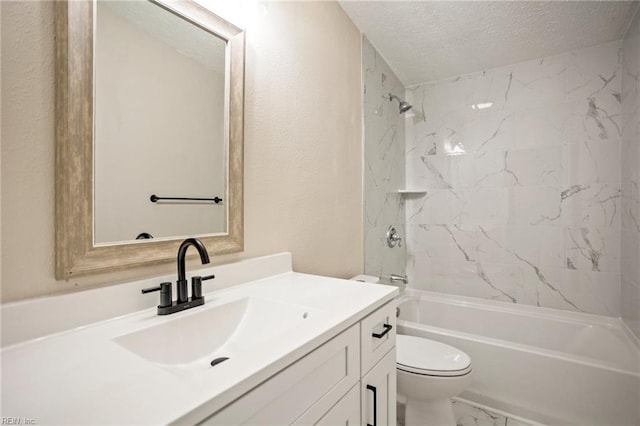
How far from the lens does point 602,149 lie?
2082 mm

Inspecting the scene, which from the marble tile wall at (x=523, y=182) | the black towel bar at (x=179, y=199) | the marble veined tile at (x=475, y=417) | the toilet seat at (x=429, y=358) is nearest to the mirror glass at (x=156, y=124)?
the black towel bar at (x=179, y=199)

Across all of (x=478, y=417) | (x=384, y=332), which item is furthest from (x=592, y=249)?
(x=384, y=332)

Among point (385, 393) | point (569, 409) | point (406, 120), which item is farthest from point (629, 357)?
point (406, 120)

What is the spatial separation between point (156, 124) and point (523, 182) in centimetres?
250

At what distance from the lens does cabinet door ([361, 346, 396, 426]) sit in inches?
34.6

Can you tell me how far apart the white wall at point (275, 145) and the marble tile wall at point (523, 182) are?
1034 millimetres

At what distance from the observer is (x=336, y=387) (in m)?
0.74

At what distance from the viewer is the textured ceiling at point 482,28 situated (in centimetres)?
171

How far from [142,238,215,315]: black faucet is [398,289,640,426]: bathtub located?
1.54m

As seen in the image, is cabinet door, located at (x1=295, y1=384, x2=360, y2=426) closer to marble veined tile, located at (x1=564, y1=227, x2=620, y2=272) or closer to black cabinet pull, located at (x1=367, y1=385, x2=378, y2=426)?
black cabinet pull, located at (x1=367, y1=385, x2=378, y2=426)

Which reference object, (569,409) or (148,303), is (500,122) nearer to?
(569,409)

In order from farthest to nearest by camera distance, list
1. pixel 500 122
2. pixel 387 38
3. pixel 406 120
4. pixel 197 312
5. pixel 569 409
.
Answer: pixel 406 120, pixel 500 122, pixel 387 38, pixel 569 409, pixel 197 312

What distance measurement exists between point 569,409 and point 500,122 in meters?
1.94

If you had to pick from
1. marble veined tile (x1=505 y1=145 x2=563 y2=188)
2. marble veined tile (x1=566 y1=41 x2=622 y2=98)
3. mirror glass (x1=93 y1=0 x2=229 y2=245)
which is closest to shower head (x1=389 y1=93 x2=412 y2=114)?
marble veined tile (x1=505 y1=145 x2=563 y2=188)
